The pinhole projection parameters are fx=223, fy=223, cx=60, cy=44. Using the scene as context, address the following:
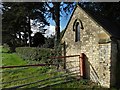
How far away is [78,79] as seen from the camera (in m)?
13.4

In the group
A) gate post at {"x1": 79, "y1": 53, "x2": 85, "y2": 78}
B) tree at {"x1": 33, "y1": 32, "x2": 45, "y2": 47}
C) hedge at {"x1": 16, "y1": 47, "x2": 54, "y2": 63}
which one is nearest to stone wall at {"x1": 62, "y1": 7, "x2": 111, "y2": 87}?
gate post at {"x1": 79, "y1": 53, "x2": 85, "y2": 78}

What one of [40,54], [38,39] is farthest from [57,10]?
[38,39]

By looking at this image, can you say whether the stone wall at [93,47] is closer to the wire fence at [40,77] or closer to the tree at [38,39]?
the wire fence at [40,77]

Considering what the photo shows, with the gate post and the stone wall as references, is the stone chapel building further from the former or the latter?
the gate post

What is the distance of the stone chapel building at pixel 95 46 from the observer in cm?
1212

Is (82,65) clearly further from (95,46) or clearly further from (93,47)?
(95,46)

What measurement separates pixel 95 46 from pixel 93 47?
20cm

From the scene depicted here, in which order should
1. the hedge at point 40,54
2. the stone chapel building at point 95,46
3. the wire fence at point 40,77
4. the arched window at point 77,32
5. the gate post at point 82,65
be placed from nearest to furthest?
1. the wire fence at point 40,77
2. the stone chapel building at point 95,46
3. the gate post at point 82,65
4. the arched window at point 77,32
5. the hedge at point 40,54

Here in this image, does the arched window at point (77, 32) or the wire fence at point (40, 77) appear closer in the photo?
the wire fence at point (40, 77)

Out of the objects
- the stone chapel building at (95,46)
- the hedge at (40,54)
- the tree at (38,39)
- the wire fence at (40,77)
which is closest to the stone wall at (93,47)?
the stone chapel building at (95,46)

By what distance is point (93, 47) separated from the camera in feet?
43.8

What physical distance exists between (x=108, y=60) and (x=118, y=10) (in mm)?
11178

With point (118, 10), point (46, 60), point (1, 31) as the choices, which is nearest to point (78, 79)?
point (46, 60)

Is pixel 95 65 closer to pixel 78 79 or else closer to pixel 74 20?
pixel 78 79
